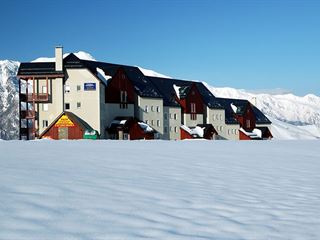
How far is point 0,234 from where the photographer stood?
4027 mm

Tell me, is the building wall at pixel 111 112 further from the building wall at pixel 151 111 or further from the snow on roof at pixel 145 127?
the snow on roof at pixel 145 127

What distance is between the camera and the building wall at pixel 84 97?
4734 centimetres

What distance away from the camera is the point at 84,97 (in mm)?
47625

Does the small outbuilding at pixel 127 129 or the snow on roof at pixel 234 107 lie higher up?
the snow on roof at pixel 234 107

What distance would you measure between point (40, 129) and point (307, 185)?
4331 centimetres

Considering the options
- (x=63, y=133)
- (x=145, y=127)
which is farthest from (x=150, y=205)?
(x=145, y=127)

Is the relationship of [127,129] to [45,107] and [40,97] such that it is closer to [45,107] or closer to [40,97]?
[45,107]

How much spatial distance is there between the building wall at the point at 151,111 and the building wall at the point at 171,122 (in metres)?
1.58

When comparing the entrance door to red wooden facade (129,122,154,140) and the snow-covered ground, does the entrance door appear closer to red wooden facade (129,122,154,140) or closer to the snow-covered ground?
red wooden facade (129,122,154,140)

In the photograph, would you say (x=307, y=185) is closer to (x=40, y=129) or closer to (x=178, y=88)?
(x=40, y=129)

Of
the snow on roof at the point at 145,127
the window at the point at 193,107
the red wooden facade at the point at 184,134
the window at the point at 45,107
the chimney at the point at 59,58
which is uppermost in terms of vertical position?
the chimney at the point at 59,58

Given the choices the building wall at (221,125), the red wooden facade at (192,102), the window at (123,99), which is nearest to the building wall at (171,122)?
the red wooden facade at (192,102)

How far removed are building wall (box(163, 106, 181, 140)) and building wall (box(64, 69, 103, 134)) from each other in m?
13.0

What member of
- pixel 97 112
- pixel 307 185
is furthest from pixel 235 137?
pixel 307 185
